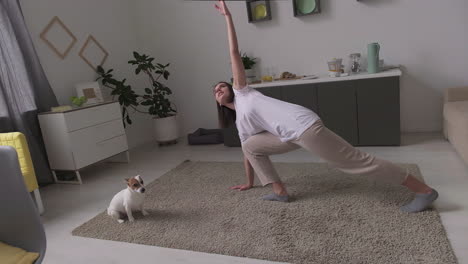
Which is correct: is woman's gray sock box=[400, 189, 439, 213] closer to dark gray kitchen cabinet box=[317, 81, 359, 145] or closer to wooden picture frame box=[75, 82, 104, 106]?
dark gray kitchen cabinet box=[317, 81, 359, 145]

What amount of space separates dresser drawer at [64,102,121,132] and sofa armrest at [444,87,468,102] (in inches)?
107

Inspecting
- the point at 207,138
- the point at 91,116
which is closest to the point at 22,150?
the point at 91,116

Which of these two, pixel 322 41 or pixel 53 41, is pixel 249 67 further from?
pixel 53 41

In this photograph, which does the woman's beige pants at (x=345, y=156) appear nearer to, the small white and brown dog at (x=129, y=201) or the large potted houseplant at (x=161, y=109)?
the small white and brown dog at (x=129, y=201)

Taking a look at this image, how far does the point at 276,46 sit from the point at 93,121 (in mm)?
1804

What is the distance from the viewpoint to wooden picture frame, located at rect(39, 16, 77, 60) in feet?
9.79

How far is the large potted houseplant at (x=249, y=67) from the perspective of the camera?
3326 mm

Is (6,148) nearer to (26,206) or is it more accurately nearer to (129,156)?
(26,206)

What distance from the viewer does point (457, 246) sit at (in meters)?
1.35

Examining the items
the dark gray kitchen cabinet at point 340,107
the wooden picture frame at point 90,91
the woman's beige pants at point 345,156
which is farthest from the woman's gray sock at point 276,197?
the wooden picture frame at point 90,91

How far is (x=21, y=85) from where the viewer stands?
2.68 m

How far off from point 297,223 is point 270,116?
53 cm

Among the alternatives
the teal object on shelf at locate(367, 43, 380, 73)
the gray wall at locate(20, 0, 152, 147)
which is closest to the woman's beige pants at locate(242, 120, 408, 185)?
the teal object on shelf at locate(367, 43, 380, 73)

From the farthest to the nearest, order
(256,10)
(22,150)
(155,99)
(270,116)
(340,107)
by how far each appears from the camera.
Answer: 1. (155,99)
2. (256,10)
3. (340,107)
4. (22,150)
5. (270,116)
